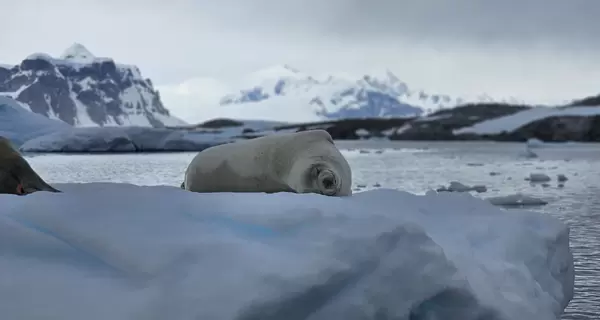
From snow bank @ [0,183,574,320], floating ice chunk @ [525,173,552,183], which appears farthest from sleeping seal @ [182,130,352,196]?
floating ice chunk @ [525,173,552,183]

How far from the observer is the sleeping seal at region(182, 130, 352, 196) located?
378 cm

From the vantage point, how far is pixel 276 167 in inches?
158

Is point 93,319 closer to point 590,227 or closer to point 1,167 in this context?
point 1,167

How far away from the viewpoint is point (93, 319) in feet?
5.85

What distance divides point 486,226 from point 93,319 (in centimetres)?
212

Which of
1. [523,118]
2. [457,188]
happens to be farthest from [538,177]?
[523,118]

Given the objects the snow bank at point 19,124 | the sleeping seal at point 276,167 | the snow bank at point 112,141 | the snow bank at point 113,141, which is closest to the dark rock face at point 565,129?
the snow bank at point 113,141

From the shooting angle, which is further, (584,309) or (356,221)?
(584,309)

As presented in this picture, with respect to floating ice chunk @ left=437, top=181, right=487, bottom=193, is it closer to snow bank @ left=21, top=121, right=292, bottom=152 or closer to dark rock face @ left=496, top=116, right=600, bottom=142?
snow bank @ left=21, top=121, right=292, bottom=152

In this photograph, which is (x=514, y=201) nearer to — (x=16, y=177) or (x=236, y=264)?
(x=16, y=177)

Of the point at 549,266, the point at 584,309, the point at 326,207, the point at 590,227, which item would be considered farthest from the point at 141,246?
the point at 590,227

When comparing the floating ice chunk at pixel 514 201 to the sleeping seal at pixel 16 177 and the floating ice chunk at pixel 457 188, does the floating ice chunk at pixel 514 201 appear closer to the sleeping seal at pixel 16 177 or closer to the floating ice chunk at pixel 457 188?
the floating ice chunk at pixel 457 188

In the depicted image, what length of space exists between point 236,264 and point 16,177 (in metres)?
2.09

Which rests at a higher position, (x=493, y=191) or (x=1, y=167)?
(x=1, y=167)
